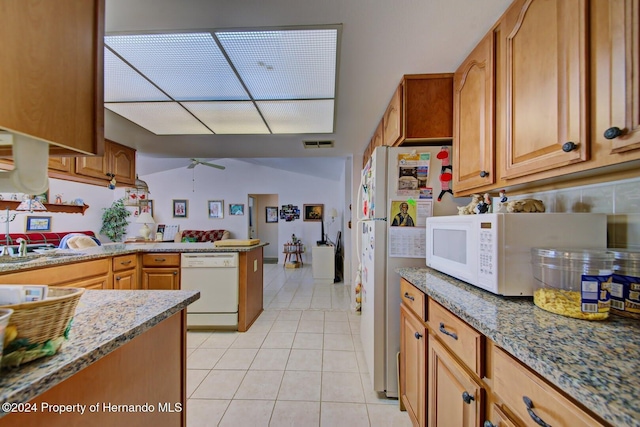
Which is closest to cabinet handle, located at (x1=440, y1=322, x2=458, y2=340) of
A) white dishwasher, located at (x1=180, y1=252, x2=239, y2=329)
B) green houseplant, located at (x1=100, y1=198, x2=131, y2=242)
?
white dishwasher, located at (x1=180, y1=252, x2=239, y2=329)

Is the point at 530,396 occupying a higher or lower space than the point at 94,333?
lower

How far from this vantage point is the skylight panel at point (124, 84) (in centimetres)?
160

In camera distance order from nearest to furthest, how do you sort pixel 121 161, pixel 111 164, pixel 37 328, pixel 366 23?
pixel 37 328, pixel 366 23, pixel 111 164, pixel 121 161

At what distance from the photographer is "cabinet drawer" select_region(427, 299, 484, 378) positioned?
0.81 m

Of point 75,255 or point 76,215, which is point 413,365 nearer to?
point 75,255

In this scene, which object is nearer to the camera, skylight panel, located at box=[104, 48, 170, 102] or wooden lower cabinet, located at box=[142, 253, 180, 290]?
skylight panel, located at box=[104, 48, 170, 102]

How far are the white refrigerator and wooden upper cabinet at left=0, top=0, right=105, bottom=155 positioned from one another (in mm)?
1393

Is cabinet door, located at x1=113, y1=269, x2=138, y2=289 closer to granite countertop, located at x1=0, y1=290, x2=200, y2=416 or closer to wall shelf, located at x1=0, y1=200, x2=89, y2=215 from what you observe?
granite countertop, located at x1=0, y1=290, x2=200, y2=416

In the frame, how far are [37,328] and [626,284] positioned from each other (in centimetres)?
160

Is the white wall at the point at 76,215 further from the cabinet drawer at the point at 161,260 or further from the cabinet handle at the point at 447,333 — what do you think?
the cabinet handle at the point at 447,333

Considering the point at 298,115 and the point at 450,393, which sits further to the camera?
the point at 298,115

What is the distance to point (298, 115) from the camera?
237 cm

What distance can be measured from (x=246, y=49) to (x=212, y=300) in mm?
2334

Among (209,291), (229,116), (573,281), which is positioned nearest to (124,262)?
(209,291)
